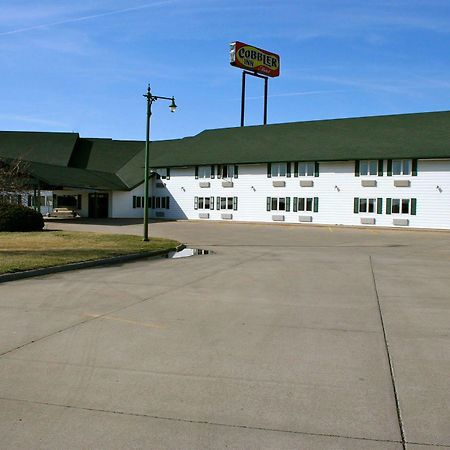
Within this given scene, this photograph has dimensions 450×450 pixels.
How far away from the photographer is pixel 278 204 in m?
45.0

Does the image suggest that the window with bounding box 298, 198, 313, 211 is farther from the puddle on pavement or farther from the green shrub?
the puddle on pavement

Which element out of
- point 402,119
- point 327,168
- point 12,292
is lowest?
point 12,292

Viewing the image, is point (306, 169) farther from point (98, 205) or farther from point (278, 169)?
point (98, 205)

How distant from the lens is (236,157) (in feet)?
156

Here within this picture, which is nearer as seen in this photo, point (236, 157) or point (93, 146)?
point (236, 157)

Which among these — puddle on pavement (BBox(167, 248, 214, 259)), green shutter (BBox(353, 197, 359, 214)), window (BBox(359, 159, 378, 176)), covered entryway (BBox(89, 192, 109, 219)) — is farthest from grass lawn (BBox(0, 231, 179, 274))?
covered entryway (BBox(89, 192, 109, 219))

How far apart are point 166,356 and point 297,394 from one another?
177cm

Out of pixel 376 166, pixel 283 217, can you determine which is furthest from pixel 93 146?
pixel 376 166

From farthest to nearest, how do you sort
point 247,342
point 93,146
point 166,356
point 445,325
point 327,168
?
1. point 93,146
2. point 327,168
3. point 445,325
4. point 247,342
5. point 166,356

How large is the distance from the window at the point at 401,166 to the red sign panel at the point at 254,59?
22333 mm

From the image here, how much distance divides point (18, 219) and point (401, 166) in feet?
89.6

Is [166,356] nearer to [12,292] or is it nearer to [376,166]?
[12,292]

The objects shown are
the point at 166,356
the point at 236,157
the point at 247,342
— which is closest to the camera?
the point at 166,356

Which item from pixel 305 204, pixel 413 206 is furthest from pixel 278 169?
pixel 413 206
